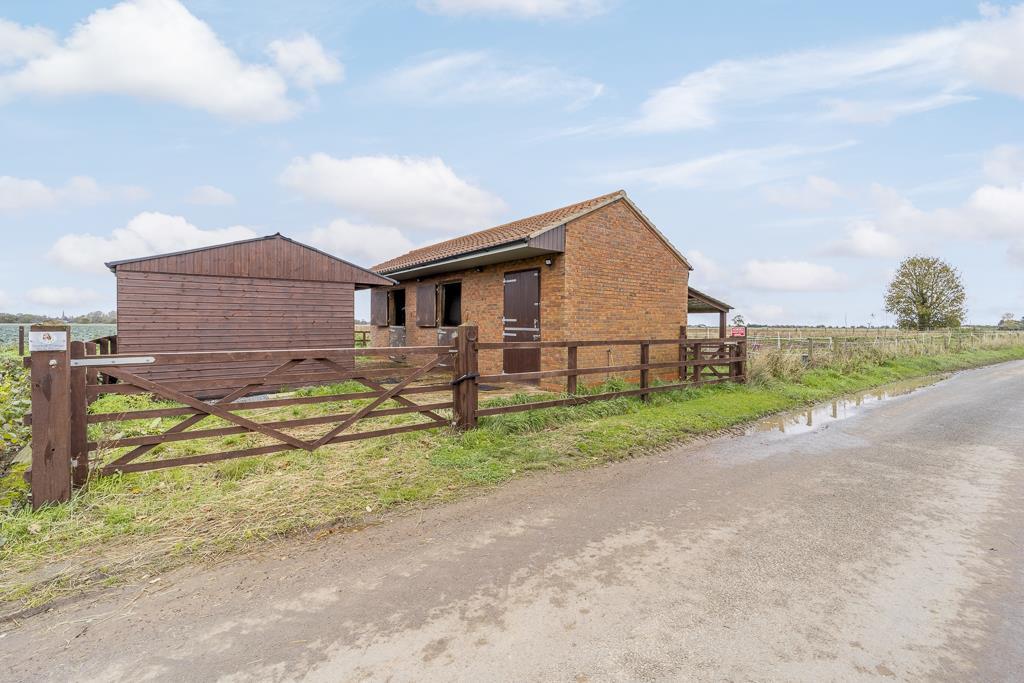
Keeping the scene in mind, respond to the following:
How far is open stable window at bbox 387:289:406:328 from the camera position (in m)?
17.4

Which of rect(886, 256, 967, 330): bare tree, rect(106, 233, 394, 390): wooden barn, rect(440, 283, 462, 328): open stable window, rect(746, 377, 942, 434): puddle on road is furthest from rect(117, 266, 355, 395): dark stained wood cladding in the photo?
rect(886, 256, 967, 330): bare tree

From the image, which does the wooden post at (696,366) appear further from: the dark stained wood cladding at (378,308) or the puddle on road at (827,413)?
the dark stained wood cladding at (378,308)

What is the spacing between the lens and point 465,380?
6.23m

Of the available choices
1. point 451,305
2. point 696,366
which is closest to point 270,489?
point 696,366

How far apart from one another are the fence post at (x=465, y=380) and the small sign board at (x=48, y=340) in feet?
12.1

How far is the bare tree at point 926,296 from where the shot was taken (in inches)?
1489

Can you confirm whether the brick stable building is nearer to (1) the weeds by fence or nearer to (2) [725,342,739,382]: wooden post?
(2) [725,342,739,382]: wooden post

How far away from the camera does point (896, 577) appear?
10.1 ft

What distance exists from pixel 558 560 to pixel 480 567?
0.52 metres

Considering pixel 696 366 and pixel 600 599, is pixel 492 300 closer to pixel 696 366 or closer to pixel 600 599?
pixel 696 366

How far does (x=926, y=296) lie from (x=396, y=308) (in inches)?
1664

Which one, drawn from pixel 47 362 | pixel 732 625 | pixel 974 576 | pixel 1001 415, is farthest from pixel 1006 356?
pixel 47 362

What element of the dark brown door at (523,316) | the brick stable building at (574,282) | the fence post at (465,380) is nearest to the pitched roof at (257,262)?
the brick stable building at (574,282)

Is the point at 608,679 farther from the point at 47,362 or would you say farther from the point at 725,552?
the point at 47,362
